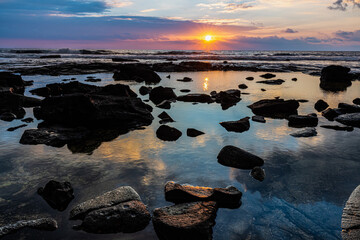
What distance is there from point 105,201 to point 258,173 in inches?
113

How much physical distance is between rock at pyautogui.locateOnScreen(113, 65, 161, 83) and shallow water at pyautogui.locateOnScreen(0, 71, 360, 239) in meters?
14.8

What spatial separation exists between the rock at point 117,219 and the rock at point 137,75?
60.9 ft

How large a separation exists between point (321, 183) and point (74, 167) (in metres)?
4.93

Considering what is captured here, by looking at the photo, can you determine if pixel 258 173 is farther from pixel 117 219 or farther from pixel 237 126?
pixel 237 126

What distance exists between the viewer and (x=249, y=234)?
10.7 feet

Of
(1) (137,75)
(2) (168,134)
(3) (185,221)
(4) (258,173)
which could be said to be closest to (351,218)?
(4) (258,173)

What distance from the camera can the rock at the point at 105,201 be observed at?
3541mm

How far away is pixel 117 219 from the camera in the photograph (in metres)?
3.37

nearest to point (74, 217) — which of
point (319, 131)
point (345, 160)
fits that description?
point (345, 160)

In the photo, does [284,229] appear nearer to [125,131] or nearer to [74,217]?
[74,217]

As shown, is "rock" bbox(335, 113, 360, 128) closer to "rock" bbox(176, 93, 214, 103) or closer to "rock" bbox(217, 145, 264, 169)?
"rock" bbox(217, 145, 264, 169)

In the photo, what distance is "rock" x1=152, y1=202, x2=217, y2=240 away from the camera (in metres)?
3.08

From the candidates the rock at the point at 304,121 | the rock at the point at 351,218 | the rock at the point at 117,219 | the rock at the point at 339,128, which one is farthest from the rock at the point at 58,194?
the rock at the point at 339,128

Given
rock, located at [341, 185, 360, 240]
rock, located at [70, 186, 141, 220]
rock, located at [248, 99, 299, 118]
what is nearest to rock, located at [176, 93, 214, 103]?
rock, located at [248, 99, 299, 118]
